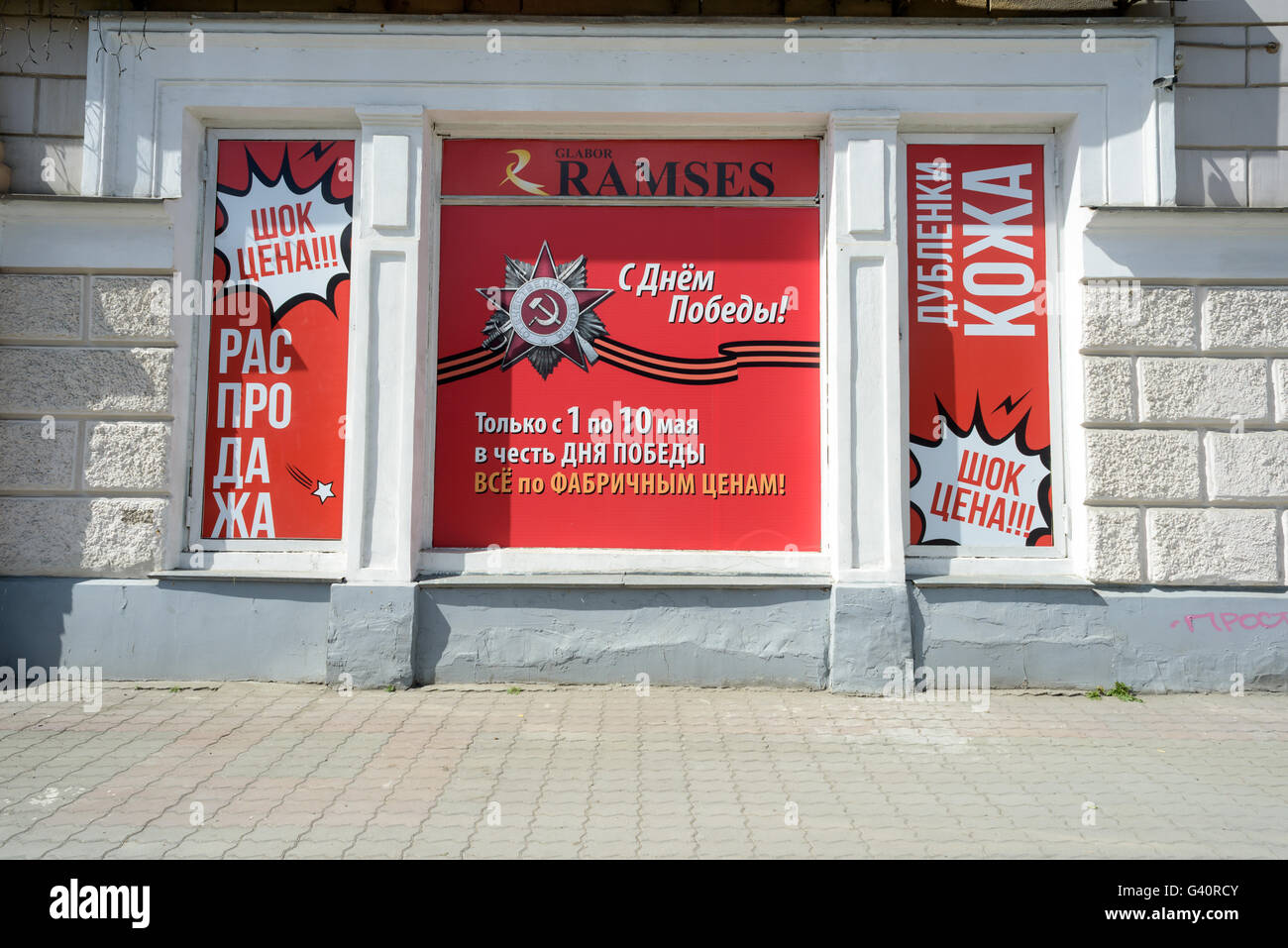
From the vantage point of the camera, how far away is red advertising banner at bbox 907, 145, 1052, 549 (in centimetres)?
657

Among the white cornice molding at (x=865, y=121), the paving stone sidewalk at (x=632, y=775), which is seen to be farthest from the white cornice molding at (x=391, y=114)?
the paving stone sidewalk at (x=632, y=775)

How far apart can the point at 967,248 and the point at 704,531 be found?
9.27 ft

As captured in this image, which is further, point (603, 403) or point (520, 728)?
point (603, 403)

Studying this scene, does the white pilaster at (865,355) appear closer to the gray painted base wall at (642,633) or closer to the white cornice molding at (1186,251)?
the gray painted base wall at (642,633)

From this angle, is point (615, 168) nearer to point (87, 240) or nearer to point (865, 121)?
point (865, 121)

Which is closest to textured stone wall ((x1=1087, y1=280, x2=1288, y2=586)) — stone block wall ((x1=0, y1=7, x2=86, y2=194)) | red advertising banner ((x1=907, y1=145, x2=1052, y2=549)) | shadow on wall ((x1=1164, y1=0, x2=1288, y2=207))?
red advertising banner ((x1=907, y1=145, x2=1052, y2=549))

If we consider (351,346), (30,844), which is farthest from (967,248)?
(30,844)

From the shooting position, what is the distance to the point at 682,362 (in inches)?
265

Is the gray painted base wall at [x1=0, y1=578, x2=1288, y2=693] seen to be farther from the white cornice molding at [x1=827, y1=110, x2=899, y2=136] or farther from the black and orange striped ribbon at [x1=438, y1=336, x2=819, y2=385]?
the white cornice molding at [x1=827, y1=110, x2=899, y2=136]

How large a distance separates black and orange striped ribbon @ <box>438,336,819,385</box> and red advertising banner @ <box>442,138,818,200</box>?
115cm

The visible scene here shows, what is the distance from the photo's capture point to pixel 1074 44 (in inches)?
254

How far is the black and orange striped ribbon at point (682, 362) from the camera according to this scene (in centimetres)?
671

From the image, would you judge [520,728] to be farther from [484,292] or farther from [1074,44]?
[1074,44]

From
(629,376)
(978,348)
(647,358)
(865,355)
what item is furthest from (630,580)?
(978,348)
